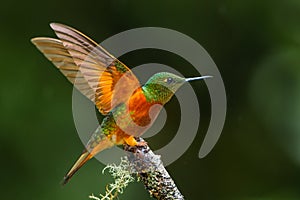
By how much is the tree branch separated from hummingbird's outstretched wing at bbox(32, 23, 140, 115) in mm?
134

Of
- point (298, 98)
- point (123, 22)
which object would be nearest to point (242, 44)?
point (298, 98)

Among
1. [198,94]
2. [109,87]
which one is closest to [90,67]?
[109,87]

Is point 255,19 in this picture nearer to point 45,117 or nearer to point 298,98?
point 298,98

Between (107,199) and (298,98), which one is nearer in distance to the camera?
(107,199)

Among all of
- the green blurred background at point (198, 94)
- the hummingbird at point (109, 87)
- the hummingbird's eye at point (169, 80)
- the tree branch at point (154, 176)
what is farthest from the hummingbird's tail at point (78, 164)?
the green blurred background at point (198, 94)

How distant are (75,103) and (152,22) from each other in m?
0.48

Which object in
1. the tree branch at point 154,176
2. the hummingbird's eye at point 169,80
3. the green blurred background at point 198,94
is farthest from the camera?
the green blurred background at point 198,94

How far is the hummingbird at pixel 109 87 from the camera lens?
41.6 inches

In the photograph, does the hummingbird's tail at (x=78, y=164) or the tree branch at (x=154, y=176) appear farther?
the hummingbird's tail at (x=78, y=164)

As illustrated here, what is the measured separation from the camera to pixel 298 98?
2.17m

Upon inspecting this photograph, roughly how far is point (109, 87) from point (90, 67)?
6cm

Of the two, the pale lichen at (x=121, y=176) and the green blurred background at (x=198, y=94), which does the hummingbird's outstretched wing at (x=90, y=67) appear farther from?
the green blurred background at (x=198, y=94)

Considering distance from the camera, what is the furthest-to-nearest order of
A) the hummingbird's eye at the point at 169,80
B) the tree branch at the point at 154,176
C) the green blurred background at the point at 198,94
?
the green blurred background at the point at 198,94, the hummingbird's eye at the point at 169,80, the tree branch at the point at 154,176

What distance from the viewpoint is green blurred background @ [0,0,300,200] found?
216 centimetres
